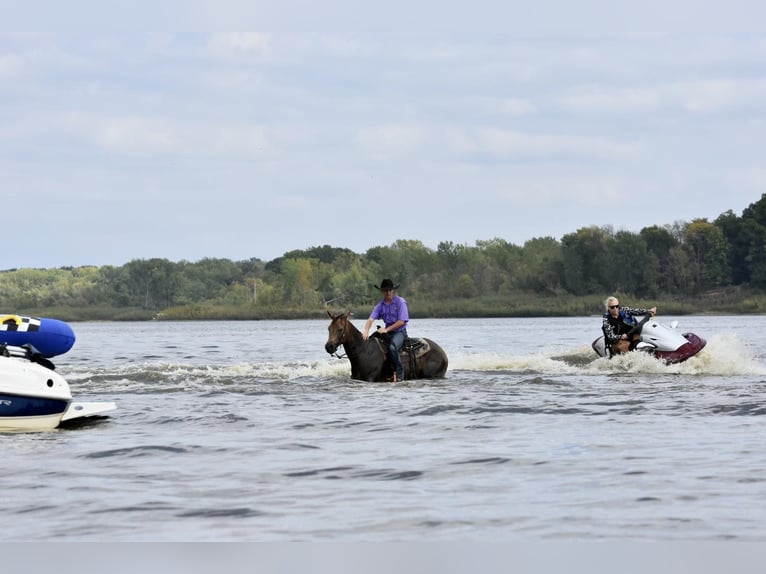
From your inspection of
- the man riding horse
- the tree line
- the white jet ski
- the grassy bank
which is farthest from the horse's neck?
the tree line

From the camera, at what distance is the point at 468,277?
5187 inches

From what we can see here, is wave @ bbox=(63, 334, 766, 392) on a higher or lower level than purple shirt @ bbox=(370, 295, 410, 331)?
lower

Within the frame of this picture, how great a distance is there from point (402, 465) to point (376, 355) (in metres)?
9.23

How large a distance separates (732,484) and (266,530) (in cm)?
402

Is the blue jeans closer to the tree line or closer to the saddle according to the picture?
the saddle

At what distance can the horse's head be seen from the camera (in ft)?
63.9

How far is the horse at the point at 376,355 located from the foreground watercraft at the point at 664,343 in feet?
13.3

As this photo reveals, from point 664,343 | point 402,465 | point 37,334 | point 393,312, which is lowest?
point 402,465

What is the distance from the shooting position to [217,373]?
75.9 ft

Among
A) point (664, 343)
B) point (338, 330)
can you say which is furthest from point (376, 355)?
point (664, 343)

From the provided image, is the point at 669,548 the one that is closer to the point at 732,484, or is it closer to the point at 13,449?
the point at 732,484

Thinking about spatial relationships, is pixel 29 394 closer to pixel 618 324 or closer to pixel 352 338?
pixel 352 338

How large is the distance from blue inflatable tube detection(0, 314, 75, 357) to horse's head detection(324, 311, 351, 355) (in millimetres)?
5155

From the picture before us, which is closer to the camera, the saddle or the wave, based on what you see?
the saddle
